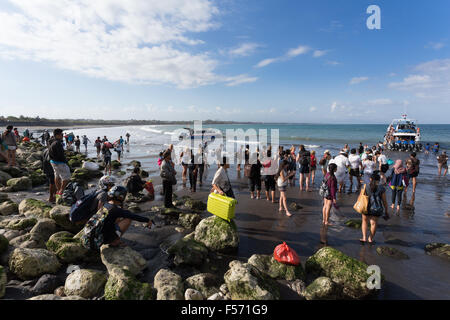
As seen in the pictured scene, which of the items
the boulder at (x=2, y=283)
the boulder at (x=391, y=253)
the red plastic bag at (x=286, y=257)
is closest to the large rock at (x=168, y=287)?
the red plastic bag at (x=286, y=257)

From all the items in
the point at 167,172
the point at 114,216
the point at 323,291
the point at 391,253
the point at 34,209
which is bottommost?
the point at 391,253

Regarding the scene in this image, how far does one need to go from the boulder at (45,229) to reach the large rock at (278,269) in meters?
5.32

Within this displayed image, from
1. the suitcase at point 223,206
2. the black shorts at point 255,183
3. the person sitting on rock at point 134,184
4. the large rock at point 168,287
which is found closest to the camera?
the large rock at point 168,287

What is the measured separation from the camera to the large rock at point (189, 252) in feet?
17.1

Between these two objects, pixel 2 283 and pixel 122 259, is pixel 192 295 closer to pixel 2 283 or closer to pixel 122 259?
pixel 122 259

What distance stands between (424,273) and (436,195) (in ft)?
29.9

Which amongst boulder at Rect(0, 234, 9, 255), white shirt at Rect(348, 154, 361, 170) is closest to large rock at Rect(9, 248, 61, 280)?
boulder at Rect(0, 234, 9, 255)

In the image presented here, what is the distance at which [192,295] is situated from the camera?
156 inches

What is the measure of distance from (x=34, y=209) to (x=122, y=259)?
4.86 meters

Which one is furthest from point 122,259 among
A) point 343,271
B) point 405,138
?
point 405,138

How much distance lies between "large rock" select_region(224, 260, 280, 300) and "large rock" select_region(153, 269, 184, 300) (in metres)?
0.91

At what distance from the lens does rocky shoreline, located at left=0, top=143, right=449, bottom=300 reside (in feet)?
13.1

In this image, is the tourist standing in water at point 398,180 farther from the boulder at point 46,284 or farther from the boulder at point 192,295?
the boulder at point 46,284
